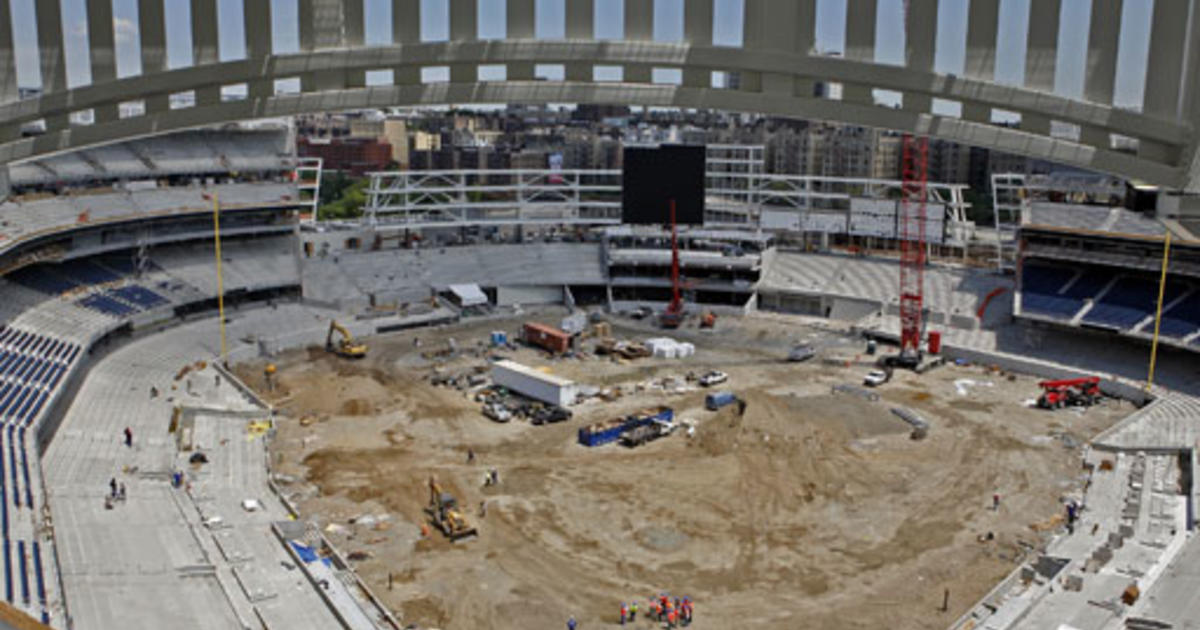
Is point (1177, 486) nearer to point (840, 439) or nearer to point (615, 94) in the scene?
point (840, 439)

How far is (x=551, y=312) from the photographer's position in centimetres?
5519

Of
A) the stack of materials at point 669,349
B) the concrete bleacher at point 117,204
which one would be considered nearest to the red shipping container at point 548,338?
the stack of materials at point 669,349

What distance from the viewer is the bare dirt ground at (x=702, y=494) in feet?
73.5

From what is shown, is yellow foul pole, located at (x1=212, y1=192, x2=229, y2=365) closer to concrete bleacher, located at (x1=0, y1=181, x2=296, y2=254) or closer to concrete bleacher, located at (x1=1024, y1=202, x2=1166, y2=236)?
concrete bleacher, located at (x1=0, y1=181, x2=296, y2=254)

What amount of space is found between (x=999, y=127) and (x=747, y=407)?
110 feet

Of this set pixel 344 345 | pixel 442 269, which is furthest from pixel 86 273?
pixel 442 269

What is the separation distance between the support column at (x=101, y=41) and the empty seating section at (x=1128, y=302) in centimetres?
4473

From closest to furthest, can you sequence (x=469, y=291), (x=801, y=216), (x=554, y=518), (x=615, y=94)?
1. (x=615, y=94)
2. (x=554, y=518)
3. (x=469, y=291)
4. (x=801, y=216)

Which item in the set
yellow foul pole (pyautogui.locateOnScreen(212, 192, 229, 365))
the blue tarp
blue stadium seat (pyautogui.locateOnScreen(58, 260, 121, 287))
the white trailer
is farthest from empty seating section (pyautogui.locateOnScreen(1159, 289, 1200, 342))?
blue stadium seat (pyautogui.locateOnScreen(58, 260, 121, 287))

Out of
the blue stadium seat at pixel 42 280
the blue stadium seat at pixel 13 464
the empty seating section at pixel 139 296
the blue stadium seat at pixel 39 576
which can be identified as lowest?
the empty seating section at pixel 139 296

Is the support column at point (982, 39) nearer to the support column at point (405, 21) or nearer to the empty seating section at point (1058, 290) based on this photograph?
the support column at point (405, 21)

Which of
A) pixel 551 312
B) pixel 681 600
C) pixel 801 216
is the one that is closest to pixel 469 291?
pixel 551 312

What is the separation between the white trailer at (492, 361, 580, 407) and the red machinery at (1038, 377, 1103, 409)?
60.1 ft

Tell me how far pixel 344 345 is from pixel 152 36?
4242cm
